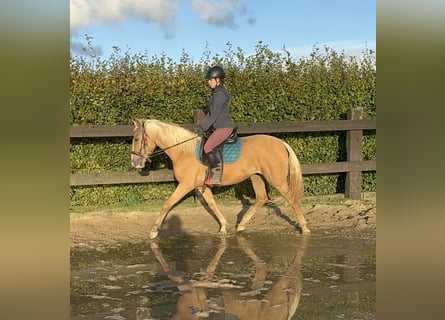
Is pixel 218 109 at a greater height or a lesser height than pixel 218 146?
greater

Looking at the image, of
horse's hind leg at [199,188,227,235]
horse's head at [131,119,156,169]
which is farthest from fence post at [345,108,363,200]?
horse's head at [131,119,156,169]

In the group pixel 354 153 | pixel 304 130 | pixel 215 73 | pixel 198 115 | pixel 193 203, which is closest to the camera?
pixel 215 73

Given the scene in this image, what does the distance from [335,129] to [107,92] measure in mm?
4275

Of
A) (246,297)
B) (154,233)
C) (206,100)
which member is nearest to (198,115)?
(206,100)

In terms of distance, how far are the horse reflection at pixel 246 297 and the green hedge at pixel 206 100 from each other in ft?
13.2

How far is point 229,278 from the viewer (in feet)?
18.1

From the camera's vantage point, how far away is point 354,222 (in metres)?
8.80

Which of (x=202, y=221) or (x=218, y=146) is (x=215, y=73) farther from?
(x=202, y=221)

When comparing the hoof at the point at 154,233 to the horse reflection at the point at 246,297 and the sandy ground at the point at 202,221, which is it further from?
the horse reflection at the point at 246,297

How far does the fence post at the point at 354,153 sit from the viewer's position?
10.5m

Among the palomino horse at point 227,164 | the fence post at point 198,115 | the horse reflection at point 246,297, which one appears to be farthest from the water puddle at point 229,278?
the fence post at point 198,115

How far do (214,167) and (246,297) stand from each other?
11.0 feet
